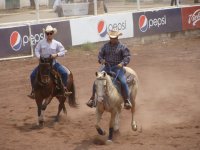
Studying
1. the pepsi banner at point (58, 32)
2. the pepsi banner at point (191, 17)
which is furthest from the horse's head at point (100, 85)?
the pepsi banner at point (191, 17)

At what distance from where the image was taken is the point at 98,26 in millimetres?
22406

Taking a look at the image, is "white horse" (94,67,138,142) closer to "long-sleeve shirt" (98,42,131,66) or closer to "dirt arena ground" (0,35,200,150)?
"dirt arena ground" (0,35,200,150)

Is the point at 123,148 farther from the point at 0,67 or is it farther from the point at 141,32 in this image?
the point at 141,32

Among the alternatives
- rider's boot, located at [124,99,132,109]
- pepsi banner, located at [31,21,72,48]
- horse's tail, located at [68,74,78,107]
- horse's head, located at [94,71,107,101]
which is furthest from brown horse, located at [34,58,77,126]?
pepsi banner, located at [31,21,72,48]

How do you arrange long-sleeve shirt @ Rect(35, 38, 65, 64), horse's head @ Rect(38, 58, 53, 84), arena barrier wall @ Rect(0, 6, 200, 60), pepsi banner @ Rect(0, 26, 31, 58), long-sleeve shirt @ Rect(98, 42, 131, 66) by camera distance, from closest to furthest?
1. long-sleeve shirt @ Rect(98, 42, 131, 66)
2. horse's head @ Rect(38, 58, 53, 84)
3. long-sleeve shirt @ Rect(35, 38, 65, 64)
4. pepsi banner @ Rect(0, 26, 31, 58)
5. arena barrier wall @ Rect(0, 6, 200, 60)

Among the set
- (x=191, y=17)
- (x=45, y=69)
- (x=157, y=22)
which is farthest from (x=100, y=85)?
(x=191, y=17)

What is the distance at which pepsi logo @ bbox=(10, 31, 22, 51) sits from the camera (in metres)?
19.6

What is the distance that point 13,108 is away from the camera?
13.3m

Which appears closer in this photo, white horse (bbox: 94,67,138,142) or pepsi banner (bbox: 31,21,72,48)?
white horse (bbox: 94,67,138,142)

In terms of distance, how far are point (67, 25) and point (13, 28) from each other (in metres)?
2.57

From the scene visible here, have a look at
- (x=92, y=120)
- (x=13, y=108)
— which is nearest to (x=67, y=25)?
(x=13, y=108)

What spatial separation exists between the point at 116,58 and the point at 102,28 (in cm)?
1197

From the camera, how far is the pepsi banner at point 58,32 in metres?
20.3

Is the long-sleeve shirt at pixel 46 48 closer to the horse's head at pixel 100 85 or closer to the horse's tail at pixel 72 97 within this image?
the horse's tail at pixel 72 97
